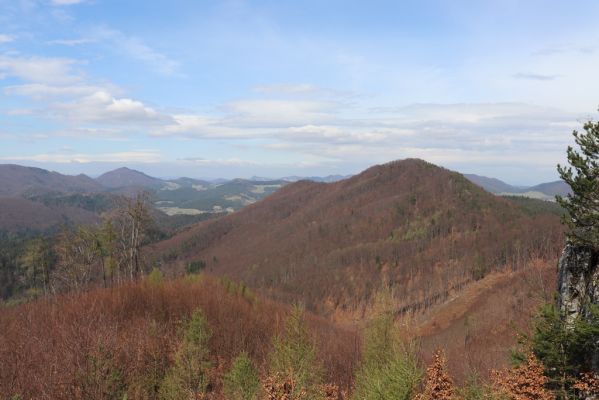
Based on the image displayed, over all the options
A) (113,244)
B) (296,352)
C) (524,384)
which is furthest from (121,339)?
(113,244)

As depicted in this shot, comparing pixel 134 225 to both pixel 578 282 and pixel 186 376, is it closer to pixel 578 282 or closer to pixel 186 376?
pixel 186 376

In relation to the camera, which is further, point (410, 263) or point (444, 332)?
point (410, 263)

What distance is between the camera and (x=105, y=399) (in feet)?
65.6

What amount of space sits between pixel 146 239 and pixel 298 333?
1278 inches

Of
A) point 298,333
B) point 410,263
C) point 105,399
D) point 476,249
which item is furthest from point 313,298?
point 105,399

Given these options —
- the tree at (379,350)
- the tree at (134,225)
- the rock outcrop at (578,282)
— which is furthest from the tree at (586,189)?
the tree at (134,225)

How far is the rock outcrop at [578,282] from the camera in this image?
22.7m

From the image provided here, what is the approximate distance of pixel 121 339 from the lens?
31.7 m

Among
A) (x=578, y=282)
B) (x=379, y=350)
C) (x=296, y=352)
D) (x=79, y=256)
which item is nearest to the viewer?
(x=578, y=282)

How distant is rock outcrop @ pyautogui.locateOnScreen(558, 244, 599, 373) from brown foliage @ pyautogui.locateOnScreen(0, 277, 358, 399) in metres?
23.5

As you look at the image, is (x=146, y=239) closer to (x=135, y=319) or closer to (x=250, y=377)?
(x=135, y=319)

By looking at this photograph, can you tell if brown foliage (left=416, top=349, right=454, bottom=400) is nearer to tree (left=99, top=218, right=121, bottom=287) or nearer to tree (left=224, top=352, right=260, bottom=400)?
tree (left=224, top=352, right=260, bottom=400)

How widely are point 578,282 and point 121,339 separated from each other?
32.0 m

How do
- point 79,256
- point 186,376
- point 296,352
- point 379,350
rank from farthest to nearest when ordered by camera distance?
point 79,256 < point 379,350 < point 296,352 < point 186,376
